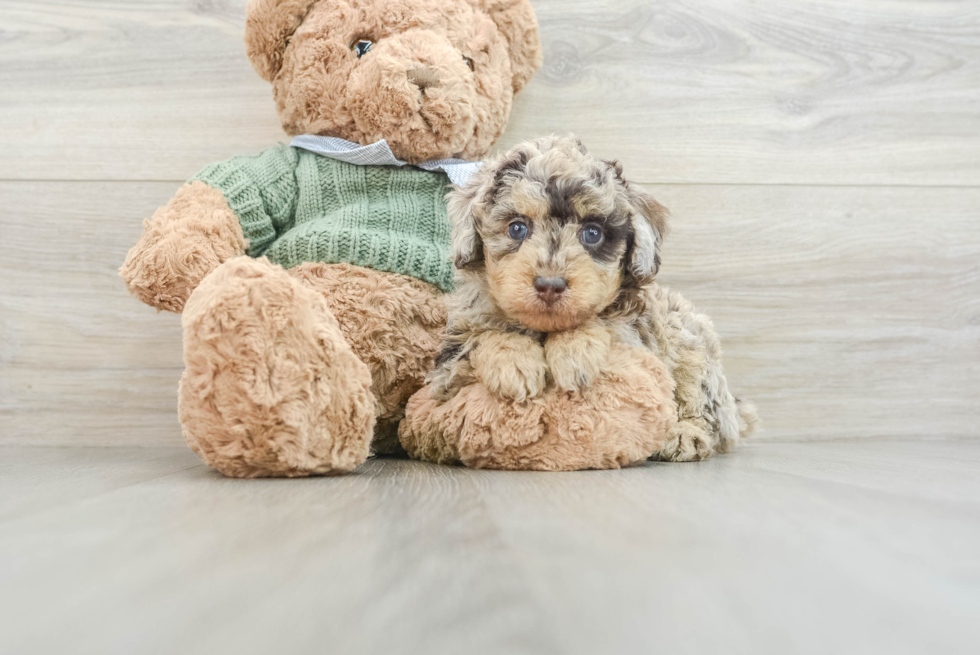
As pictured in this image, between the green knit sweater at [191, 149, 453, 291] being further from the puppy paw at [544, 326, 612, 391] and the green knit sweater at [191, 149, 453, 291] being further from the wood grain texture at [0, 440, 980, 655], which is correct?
the wood grain texture at [0, 440, 980, 655]

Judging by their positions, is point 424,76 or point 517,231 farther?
point 424,76

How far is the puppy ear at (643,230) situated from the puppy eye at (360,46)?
383 mm

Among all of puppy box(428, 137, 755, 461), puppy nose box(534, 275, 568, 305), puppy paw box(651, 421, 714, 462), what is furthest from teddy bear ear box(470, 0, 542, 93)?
puppy paw box(651, 421, 714, 462)

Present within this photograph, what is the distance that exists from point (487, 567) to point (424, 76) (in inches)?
27.2

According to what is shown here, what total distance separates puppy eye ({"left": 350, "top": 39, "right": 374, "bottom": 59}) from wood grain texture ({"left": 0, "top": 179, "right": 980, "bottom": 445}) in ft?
1.53

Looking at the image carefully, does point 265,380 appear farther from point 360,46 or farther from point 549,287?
point 360,46

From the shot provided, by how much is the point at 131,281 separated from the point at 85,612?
2.02 feet

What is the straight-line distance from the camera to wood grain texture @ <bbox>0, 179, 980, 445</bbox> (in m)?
1.25

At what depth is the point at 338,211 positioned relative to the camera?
1.00 m

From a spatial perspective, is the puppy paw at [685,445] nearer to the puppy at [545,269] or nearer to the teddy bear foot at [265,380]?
the puppy at [545,269]

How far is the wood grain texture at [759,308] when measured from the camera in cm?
125

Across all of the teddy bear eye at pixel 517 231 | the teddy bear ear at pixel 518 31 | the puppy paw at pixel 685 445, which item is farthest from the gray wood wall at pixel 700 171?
the teddy bear eye at pixel 517 231

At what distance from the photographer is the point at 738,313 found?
132cm

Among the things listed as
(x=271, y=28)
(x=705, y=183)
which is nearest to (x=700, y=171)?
(x=705, y=183)
